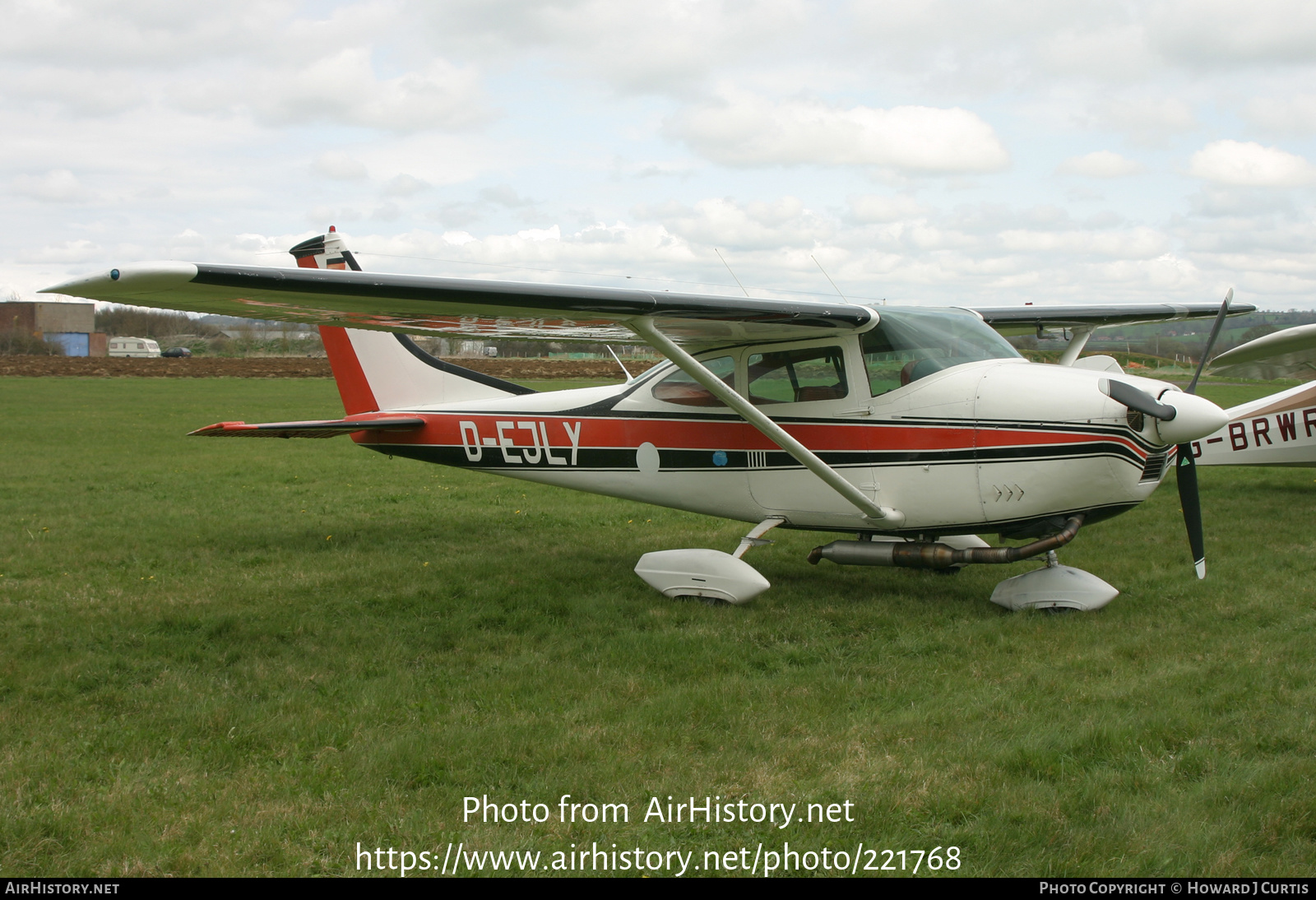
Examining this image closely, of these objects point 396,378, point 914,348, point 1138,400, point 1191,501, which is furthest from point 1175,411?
point 396,378

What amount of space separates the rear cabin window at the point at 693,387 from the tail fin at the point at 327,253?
3795 millimetres

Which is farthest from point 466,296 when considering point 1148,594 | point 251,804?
point 1148,594

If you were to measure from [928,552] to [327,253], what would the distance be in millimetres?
6793

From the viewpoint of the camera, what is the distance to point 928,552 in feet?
22.2

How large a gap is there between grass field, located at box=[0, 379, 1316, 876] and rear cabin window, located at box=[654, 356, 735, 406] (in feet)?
5.52

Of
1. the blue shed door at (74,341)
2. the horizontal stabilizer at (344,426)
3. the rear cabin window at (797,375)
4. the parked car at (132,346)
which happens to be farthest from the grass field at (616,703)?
the parked car at (132,346)

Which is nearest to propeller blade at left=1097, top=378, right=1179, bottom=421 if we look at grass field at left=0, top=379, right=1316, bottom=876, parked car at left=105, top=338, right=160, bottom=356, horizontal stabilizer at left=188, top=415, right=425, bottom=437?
grass field at left=0, top=379, right=1316, bottom=876

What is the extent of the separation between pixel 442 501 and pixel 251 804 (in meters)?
8.67

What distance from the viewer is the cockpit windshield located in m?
6.77

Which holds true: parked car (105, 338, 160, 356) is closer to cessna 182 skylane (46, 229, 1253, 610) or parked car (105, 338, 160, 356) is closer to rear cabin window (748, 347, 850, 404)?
cessna 182 skylane (46, 229, 1253, 610)

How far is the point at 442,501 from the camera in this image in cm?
Answer: 1223

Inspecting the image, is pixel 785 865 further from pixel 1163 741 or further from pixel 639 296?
pixel 639 296

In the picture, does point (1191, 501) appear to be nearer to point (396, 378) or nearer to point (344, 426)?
point (396, 378)
